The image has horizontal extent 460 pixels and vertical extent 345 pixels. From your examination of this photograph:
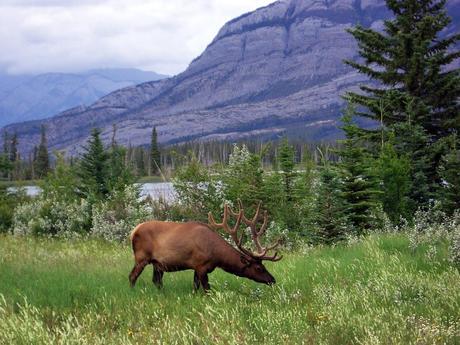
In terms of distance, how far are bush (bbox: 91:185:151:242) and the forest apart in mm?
73

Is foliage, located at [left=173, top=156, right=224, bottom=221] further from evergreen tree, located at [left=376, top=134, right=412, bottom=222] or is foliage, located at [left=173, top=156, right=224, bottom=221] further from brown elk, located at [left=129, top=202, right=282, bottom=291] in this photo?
brown elk, located at [left=129, top=202, right=282, bottom=291]

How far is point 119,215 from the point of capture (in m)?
20.6

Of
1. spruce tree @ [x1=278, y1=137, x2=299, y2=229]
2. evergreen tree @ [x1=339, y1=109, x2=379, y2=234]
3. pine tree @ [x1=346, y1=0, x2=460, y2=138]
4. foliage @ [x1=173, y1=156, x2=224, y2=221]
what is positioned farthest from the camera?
pine tree @ [x1=346, y1=0, x2=460, y2=138]

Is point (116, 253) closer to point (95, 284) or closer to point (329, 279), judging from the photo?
point (95, 284)

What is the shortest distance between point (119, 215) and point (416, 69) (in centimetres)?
1277

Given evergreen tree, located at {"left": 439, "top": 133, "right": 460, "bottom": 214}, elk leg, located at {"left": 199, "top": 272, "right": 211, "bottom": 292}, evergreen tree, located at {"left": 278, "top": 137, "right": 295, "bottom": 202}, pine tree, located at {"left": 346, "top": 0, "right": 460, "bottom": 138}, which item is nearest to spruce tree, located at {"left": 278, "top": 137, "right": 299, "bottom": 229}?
evergreen tree, located at {"left": 278, "top": 137, "right": 295, "bottom": 202}

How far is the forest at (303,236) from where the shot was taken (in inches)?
256

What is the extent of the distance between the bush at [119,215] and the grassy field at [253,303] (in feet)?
22.2

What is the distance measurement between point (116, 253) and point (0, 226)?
36.6ft

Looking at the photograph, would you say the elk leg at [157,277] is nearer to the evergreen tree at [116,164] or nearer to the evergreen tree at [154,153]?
the evergreen tree at [116,164]

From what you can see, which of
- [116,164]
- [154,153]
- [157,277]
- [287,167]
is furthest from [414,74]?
[154,153]

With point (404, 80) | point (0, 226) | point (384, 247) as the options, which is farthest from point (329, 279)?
point (0, 226)

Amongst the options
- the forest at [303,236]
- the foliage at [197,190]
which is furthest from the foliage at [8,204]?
the foliage at [197,190]

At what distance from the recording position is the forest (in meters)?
6.50
